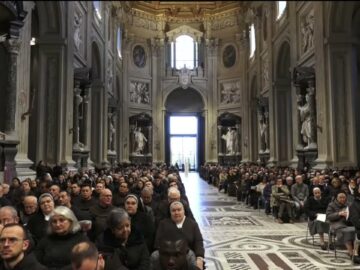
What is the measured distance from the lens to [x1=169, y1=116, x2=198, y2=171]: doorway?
36.5 metres

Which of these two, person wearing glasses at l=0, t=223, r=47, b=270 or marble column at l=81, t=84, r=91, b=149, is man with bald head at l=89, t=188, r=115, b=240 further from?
marble column at l=81, t=84, r=91, b=149

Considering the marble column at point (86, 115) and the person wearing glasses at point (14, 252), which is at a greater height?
the marble column at point (86, 115)

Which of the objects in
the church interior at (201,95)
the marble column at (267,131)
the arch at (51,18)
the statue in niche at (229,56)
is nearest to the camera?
the church interior at (201,95)

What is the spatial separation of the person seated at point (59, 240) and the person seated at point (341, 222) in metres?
4.92

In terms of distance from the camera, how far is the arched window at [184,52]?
116 feet

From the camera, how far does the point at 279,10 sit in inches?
903

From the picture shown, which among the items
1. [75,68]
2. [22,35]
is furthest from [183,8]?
[22,35]

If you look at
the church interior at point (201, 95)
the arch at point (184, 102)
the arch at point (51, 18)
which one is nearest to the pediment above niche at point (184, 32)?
the church interior at point (201, 95)

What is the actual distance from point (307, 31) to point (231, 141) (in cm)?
1587

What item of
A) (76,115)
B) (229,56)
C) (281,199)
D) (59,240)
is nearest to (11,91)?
(76,115)

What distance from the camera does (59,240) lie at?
11.6 feet

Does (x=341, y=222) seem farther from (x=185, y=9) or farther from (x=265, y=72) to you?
(x=185, y=9)

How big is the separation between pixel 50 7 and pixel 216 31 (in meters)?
21.5

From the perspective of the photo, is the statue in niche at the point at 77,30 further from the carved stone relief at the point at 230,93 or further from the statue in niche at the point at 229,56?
the statue in niche at the point at 229,56
